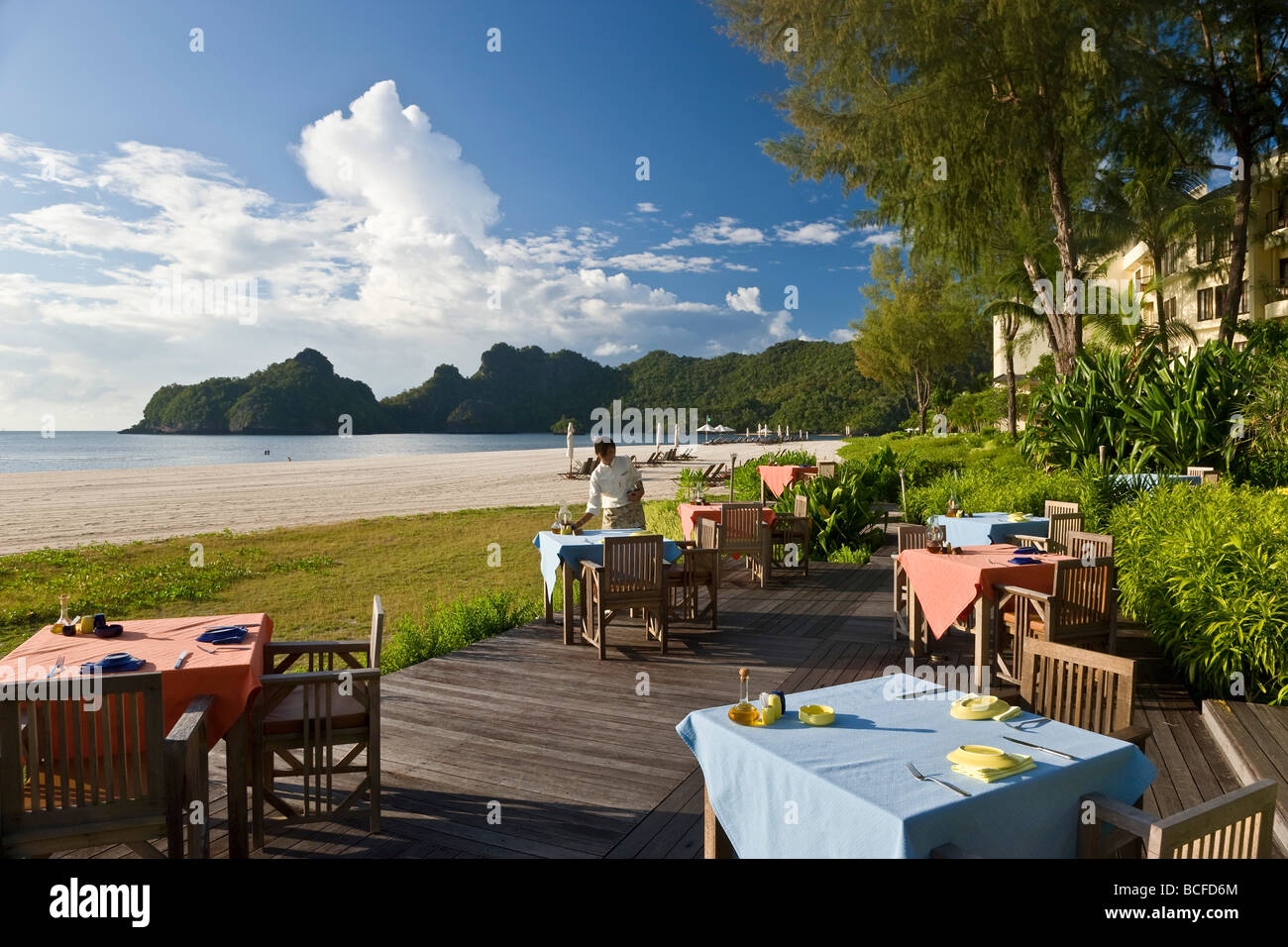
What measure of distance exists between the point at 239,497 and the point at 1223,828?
90.6ft

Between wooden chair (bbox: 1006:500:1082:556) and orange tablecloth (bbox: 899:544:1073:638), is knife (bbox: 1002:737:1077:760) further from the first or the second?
wooden chair (bbox: 1006:500:1082:556)

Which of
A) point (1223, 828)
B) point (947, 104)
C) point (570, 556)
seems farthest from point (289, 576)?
point (947, 104)

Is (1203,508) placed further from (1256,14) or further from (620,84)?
(620,84)

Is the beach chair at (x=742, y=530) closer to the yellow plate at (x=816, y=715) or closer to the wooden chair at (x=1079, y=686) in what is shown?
the wooden chair at (x=1079, y=686)

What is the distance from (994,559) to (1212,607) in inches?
51.9

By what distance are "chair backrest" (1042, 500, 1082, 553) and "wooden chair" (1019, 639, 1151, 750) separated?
3.93m

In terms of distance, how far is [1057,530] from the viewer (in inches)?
290

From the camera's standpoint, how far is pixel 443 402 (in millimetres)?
113375

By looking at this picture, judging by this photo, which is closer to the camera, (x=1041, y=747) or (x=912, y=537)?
(x=1041, y=747)

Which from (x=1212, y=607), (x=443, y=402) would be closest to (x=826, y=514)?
(x=1212, y=607)

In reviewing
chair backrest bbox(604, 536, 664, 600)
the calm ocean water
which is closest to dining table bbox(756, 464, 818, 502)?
chair backrest bbox(604, 536, 664, 600)

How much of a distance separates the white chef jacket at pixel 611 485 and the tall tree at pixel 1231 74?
483 inches

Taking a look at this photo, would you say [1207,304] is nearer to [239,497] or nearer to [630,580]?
[630,580]

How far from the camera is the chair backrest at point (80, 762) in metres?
2.51
